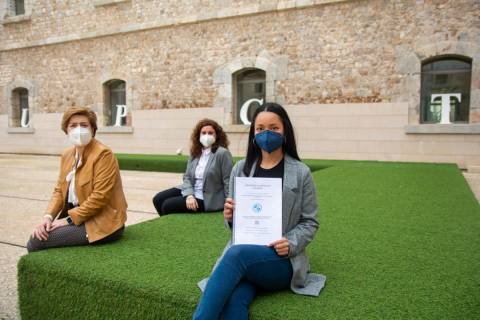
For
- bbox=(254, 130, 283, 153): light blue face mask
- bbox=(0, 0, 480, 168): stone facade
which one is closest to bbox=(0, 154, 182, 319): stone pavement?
bbox=(254, 130, 283, 153): light blue face mask

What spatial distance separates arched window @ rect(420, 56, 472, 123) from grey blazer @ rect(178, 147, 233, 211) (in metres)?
6.97

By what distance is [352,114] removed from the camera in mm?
9922

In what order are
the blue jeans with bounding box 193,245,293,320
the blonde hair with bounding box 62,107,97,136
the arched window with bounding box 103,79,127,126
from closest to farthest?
the blue jeans with bounding box 193,245,293,320
the blonde hair with bounding box 62,107,97,136
the arched window with bounding box 103,79,127,126

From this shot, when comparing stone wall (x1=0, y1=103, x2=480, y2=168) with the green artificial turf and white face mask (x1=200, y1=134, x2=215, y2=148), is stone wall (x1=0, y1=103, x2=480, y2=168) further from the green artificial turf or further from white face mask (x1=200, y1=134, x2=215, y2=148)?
white face mask (x1=200, y1=134, x2=215, y2=148)

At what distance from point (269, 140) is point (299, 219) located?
0.46 metres

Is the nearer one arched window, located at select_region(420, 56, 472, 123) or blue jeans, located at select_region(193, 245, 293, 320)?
blue jeans, located at select_region(193, 245, 293, 320)

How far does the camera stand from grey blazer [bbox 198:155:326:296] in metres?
2.10

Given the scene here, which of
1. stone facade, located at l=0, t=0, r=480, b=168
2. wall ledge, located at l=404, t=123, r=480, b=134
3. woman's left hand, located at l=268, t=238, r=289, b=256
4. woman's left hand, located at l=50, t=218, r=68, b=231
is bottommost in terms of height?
woman's left hand, located at l=50, t=218, r=68, b=231

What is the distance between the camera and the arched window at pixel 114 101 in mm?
13500

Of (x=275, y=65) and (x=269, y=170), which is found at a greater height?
(x=275, y=65)

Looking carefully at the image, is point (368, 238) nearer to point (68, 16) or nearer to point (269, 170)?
point (269, 170)

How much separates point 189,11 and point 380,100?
6078mm

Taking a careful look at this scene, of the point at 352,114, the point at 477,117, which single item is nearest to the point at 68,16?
the point at 352,114

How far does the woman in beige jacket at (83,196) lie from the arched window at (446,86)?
27.9 ft
